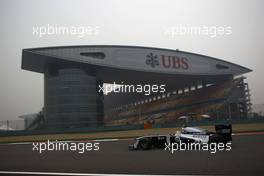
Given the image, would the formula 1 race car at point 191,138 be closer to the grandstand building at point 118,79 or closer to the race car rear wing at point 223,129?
the race car rear wing at point 223,129

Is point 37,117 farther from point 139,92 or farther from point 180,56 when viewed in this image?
point 180,56

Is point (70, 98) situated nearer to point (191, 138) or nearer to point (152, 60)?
point (152, 60)

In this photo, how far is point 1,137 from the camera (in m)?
38.4

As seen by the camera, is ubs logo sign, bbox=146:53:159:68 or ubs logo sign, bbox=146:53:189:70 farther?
ubs logo sign, bbox=146:53:189:70

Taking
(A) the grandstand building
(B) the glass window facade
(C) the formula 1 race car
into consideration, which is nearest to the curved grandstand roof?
(A) the grandstand building

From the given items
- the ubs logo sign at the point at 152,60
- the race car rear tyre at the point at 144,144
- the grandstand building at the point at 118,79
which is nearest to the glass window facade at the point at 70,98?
the grandstand building at the point at 118,79

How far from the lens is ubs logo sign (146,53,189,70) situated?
60.9 m

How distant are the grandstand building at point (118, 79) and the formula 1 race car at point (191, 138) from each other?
38.9 m

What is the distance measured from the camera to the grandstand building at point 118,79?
5866cm

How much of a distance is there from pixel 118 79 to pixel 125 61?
3.75m

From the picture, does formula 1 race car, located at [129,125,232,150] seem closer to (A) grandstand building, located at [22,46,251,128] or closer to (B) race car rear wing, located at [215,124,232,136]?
(B) race car rear wing, located at [215,124,232,136]

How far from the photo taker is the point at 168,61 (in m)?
61.9

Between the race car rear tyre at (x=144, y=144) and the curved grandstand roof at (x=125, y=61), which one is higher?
the curved grandstand roof at (x=125, y=61)

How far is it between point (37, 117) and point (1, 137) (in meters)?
32.3
